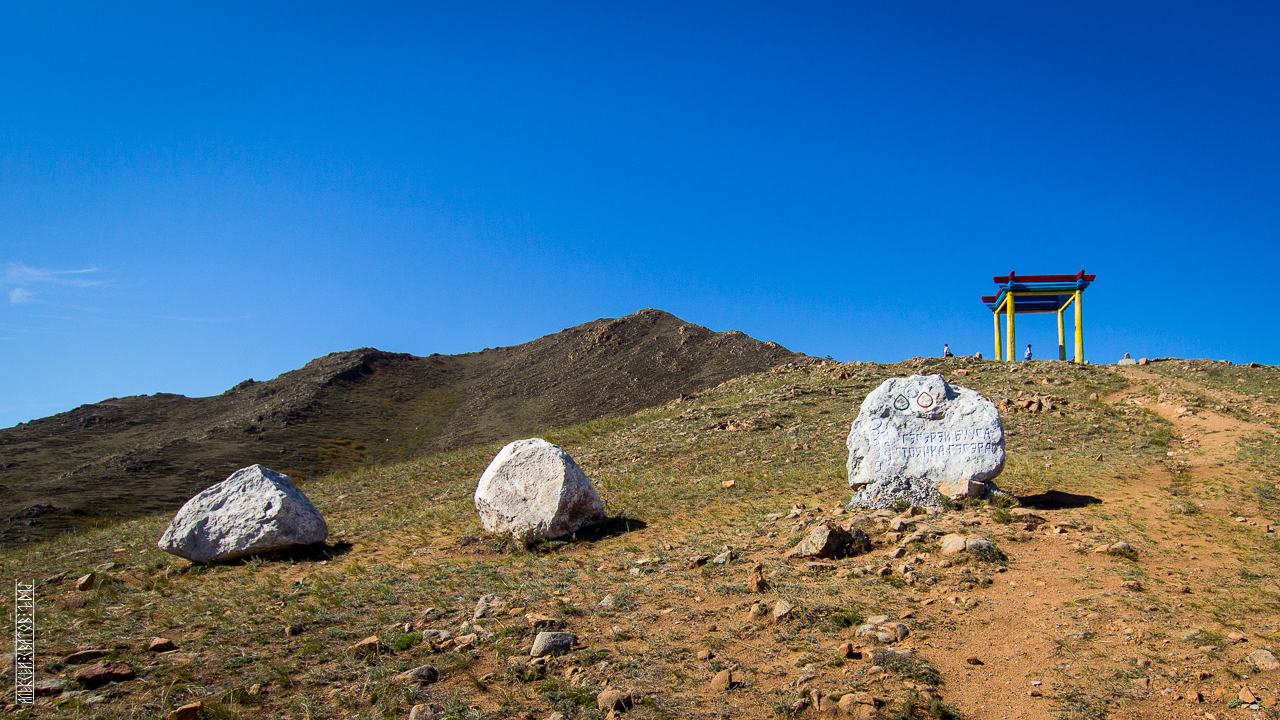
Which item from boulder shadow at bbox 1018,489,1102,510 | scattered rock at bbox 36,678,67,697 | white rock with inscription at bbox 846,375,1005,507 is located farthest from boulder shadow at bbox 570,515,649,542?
scattered rock at bbox 36,678,67,697

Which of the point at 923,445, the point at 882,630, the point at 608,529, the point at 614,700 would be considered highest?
the point at 923,445

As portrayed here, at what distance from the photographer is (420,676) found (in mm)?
5801

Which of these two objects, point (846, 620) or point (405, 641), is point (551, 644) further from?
point (846, 620)

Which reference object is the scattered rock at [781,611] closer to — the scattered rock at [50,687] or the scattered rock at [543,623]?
the scattered rock at [543,623]

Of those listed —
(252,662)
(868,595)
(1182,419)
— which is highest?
(1182,419)

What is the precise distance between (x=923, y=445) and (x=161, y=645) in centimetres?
1085

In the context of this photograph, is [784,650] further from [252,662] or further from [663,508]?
[663,508]

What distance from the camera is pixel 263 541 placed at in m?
11.1

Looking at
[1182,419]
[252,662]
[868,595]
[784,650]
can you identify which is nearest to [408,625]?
[252,662]

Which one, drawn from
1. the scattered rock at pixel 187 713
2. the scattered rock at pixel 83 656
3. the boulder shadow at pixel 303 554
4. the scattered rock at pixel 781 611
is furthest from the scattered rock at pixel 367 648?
the boulder shadow at pixel 303 554

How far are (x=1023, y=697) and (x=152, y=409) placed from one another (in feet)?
196

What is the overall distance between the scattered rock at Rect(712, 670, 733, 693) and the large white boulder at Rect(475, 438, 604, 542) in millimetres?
6029

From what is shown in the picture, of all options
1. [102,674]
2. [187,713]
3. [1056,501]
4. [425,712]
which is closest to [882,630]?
[425,712]

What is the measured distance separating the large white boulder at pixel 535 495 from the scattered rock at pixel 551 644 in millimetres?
4885
